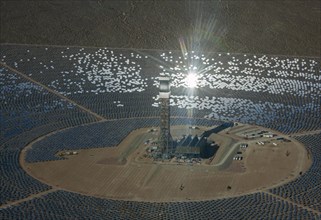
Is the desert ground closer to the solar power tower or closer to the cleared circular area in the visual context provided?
the cleared circular area

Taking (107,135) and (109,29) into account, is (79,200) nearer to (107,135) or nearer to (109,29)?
(107,135)

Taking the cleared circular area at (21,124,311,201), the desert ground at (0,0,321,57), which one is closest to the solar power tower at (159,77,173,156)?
the cleared circular area at (21,124,311,201)

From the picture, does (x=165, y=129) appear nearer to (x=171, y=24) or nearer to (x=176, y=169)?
(x=176, y=169)

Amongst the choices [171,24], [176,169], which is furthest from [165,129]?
[171,24]

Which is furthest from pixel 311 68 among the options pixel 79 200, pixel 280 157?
pixel 79 200

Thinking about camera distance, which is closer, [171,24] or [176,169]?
[176,169]

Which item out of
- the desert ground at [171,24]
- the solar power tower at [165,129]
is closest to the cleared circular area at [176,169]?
the solar power tower at [165,129]

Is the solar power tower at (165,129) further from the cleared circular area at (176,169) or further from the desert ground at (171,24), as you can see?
the desert ground at (171,24)
